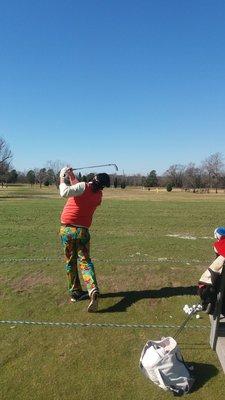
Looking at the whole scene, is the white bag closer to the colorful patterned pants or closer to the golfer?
the golfer

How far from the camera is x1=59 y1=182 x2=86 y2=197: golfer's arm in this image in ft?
20.6

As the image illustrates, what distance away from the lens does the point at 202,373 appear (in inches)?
189

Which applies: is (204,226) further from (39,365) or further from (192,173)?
(192,173)

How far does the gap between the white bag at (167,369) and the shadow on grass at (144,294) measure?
1.93 m

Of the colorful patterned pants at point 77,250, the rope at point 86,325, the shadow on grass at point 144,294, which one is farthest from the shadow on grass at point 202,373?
the colorful patterned pants at point 77,250

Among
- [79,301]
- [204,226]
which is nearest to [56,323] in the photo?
[79,301]

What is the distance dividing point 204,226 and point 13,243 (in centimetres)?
778

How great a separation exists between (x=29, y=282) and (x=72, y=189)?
2.19m

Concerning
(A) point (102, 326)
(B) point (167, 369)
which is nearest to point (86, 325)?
(A) point (102, 326)

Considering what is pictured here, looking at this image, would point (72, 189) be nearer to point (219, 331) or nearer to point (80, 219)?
point (80, 219)

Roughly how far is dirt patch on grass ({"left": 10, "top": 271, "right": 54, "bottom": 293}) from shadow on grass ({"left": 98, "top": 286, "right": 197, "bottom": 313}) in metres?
1.14

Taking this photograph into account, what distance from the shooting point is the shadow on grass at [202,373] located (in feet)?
15.0

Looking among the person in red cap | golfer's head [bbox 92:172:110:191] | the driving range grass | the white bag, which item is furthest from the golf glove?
the white bag

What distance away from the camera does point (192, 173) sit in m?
108
